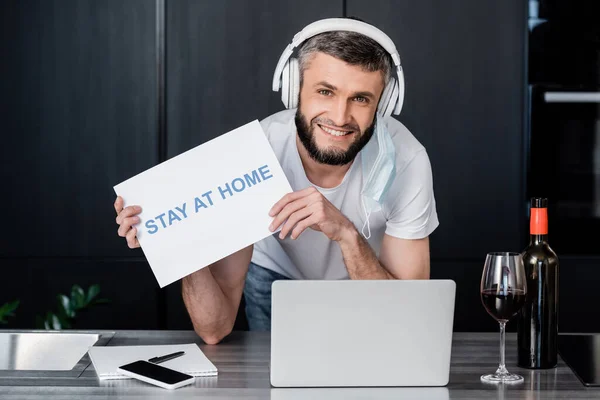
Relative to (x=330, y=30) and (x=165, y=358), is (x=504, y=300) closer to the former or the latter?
(x=165, y=358)

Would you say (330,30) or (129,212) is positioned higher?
(330,30)

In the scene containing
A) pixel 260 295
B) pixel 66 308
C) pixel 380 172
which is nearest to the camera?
pixel 380 172

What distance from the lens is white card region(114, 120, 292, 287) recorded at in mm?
1376

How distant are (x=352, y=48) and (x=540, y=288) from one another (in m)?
0.72

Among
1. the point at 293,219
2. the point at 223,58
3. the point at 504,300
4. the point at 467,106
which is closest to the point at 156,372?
the point at 293,219

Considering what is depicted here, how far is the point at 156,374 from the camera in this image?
126cm

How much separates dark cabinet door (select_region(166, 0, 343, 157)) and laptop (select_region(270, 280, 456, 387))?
71.7 inches

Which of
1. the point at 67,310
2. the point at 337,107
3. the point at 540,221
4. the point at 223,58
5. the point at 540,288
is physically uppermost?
the point at 223,58

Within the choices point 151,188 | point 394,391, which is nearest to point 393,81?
point 151,188

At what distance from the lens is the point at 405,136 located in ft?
6.38

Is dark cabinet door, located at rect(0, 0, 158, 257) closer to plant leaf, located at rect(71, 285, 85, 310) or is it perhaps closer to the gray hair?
plant leaf, located at rect(71, 285, 85, 310)

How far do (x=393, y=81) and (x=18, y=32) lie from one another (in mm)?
1787

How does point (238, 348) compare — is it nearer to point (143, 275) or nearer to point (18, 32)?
point (143, 275)

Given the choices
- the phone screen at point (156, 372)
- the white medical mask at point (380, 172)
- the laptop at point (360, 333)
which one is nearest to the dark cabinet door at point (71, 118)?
the white medical mask at point (380, 172)
